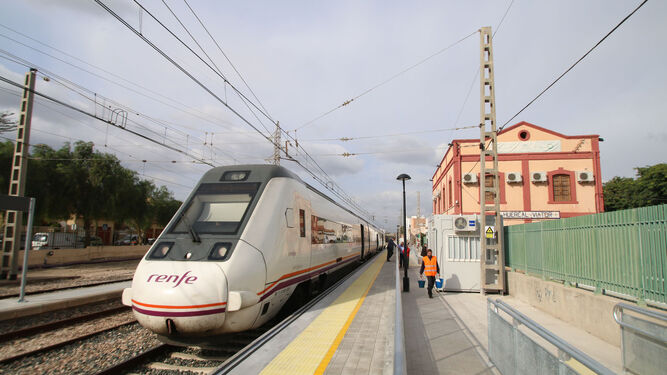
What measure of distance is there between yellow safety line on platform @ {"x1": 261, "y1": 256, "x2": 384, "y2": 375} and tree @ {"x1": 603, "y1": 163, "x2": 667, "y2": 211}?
4353 centimetres

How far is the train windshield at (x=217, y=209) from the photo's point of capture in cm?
698

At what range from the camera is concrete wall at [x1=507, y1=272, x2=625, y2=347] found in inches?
279

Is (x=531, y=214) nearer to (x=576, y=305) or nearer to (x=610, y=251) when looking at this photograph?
(x=576, y=305)

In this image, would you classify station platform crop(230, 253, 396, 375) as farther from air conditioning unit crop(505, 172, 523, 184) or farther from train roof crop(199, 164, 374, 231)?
air conditioning unit crop(505, 172, 523, 184)

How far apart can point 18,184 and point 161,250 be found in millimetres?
14579

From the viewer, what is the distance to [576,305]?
8289mm

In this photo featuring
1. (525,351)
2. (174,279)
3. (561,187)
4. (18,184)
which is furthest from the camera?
(561,187)

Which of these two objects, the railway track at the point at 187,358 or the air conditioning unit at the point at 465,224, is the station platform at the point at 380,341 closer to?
the railway track at the point at 187,358

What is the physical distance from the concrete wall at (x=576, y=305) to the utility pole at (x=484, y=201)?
4.85 ft

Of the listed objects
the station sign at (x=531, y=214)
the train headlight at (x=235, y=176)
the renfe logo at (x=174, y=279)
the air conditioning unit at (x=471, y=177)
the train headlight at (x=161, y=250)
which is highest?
the air conditioning unit at (x=471, y=177)

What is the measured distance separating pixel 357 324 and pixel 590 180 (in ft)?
89.1

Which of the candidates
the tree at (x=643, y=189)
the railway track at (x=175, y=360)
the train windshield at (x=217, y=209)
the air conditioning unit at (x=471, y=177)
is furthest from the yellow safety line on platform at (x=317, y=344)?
the tree at (x=643, y=189)

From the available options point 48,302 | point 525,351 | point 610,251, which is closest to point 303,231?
point 525,351

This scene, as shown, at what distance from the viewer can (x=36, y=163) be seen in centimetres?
2492
